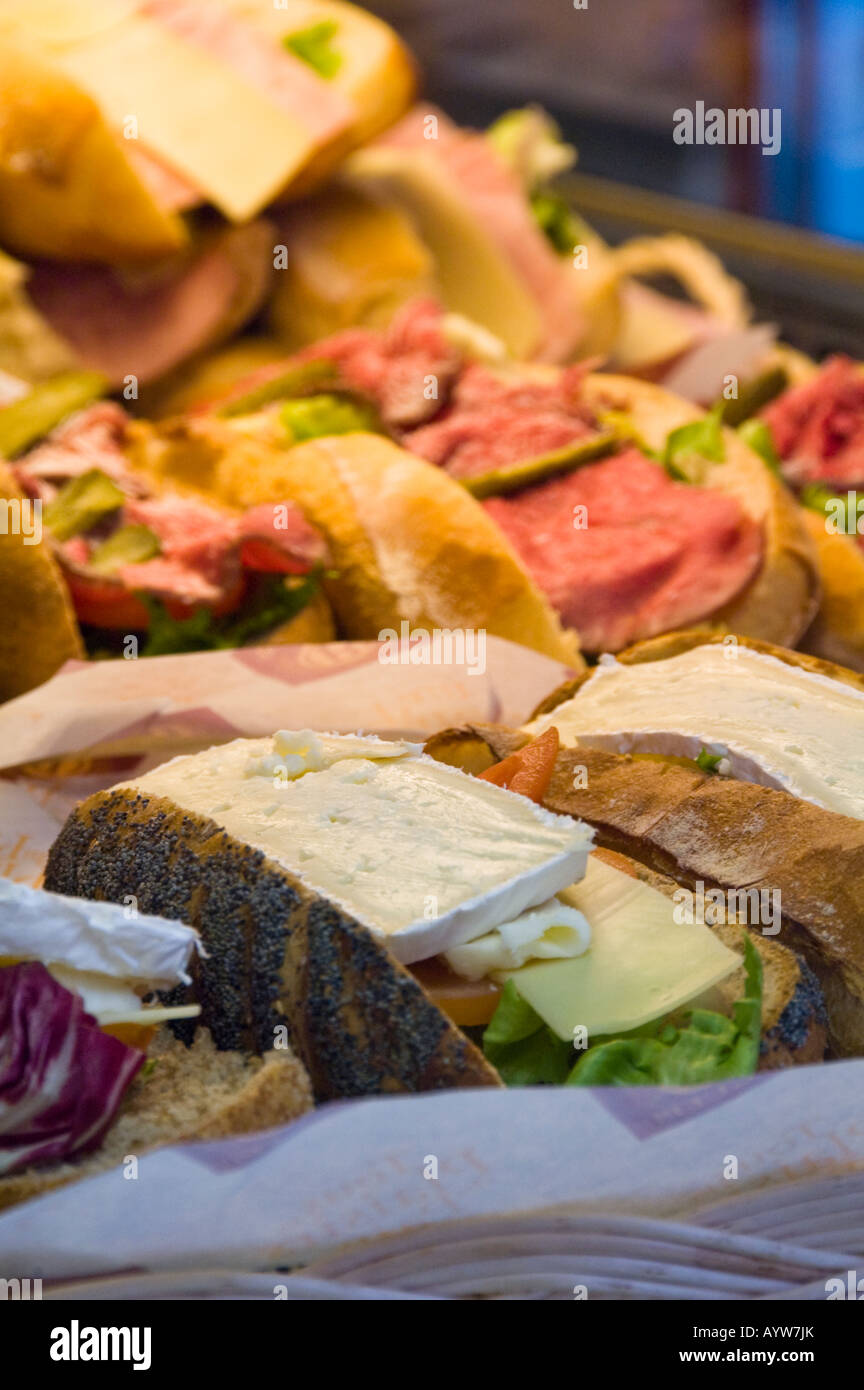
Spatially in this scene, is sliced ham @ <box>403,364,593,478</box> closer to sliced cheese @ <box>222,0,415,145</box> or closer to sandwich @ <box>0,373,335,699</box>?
sandwich @ <box>0,373,335,699</box>

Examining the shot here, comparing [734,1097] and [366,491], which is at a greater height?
[366,491]

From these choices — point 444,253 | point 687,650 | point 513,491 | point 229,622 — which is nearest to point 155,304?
point 444,253

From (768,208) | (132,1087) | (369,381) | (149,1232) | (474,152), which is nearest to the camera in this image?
(149,1232)

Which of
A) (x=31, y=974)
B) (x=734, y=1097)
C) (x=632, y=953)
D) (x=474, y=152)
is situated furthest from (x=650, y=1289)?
(x=474, y=152)

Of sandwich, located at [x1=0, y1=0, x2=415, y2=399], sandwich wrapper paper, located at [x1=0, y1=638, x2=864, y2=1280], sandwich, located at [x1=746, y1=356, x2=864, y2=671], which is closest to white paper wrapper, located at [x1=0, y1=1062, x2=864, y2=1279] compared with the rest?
sandwich wrapper paper, located at [x1=0, y1=638, x2=864, y2=1280]

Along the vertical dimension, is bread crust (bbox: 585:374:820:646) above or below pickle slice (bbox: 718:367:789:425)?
below

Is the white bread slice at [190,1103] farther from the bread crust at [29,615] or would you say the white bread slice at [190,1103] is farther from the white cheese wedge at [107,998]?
the bread crust at [29,615]

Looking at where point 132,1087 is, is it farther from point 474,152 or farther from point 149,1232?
point 474,152
